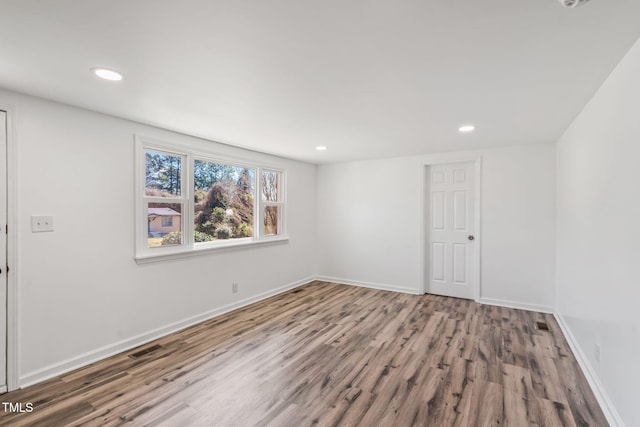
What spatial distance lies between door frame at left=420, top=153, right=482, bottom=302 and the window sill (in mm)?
2416

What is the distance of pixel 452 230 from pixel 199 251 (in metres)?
3.74

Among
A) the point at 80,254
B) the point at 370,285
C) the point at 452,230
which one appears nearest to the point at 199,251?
the point at 80,254

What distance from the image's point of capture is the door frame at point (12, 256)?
2252 mm

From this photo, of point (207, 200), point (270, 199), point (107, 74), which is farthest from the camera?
point (270, 199)

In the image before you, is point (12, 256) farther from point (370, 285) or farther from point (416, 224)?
point (416, 224)

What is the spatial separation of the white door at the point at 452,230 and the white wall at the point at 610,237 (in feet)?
5.09

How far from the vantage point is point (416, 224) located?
4895 millimetres

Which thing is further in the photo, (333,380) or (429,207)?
(429,207)

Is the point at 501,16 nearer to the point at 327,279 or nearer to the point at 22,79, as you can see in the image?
the point at 22,79

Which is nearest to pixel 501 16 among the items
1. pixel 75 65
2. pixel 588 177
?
pixel 588 177

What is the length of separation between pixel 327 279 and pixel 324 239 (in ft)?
2.56

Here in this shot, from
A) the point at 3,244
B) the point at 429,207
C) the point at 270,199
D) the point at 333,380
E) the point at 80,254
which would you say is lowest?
the point at 333,380

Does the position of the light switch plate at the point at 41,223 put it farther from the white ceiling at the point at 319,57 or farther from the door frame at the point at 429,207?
the door frame at the point at 429,207

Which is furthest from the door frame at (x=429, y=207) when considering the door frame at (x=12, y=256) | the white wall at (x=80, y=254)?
the door frame at (x=12, y=256)
